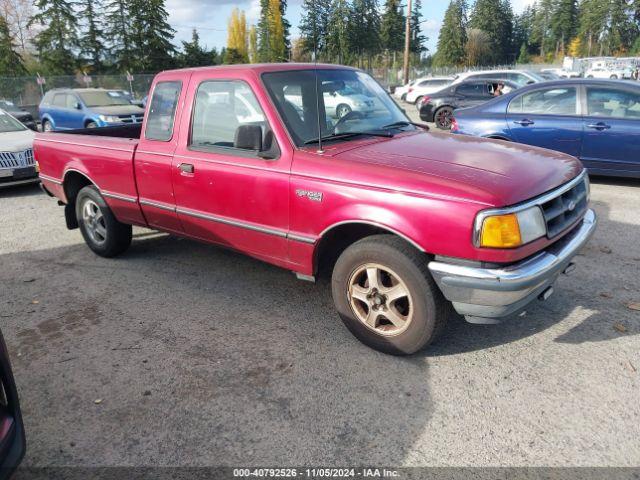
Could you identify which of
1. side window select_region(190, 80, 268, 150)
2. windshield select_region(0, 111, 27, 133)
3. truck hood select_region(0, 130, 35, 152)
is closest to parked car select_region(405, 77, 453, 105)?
windshield select_region(0, 111, 27, 133)

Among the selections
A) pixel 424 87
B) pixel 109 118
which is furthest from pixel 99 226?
pixel 424 87

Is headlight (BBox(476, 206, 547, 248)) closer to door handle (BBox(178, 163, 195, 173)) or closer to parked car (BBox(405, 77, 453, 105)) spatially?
door handle (BBox(178, 163, 195, 173))

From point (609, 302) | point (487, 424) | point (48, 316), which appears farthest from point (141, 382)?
point (609, 302)

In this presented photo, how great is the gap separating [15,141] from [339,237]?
7.73m

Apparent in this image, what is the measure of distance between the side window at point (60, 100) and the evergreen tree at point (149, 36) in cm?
3476

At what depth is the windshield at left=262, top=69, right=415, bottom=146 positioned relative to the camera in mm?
3770

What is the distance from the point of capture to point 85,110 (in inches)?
550

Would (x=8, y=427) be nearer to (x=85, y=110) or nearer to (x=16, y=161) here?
(x=16, y=161)

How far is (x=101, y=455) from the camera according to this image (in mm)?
2629

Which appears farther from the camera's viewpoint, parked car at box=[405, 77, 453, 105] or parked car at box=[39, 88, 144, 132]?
parked car at box=[405, 77, 453, 105]

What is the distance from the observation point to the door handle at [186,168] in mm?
4148

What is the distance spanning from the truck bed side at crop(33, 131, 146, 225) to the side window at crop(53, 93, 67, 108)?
10.3 metres

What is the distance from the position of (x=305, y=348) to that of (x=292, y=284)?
1.16 meters

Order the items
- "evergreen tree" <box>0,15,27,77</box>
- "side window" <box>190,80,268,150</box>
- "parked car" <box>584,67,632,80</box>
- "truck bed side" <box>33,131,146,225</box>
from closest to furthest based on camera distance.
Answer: "side window" <box>190,80,268,150</box> < "truck bed side" <box>33,131,146,225</box> < "evergreen tree" <box>0,15,27,77</box> < "parked car" <box>584,67,632,80</box>
